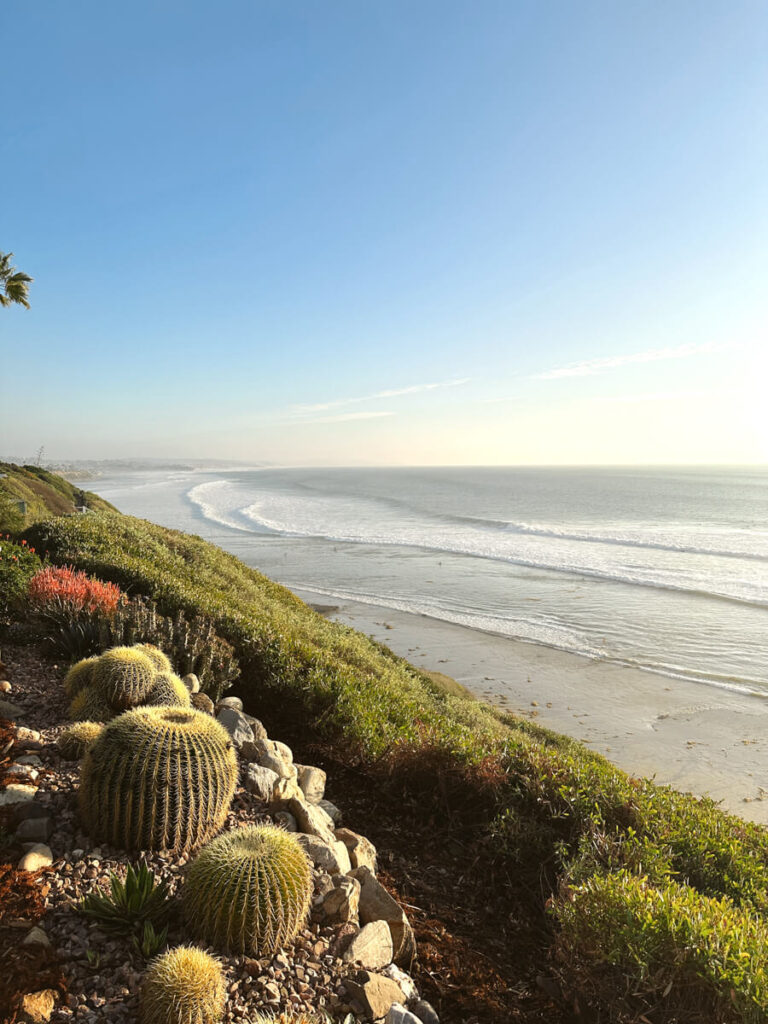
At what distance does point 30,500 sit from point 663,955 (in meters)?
26.5

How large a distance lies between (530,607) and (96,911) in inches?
848

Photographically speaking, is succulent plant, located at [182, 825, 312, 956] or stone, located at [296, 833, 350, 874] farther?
stone, located at [296, 833, 350, 874]

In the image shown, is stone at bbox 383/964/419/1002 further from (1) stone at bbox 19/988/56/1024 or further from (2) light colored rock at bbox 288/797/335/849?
(1) stone at bbox 19/988/56/1024

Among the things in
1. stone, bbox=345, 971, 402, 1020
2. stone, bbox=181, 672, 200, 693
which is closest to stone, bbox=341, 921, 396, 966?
stone, bbox=345, 971, 402, 1020

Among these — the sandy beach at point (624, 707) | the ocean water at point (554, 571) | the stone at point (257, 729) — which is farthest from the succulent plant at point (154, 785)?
the ocean water at point (554, 571)

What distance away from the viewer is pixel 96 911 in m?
3.31

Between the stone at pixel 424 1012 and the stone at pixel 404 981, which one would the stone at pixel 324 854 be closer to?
the stone at pixel 404 981

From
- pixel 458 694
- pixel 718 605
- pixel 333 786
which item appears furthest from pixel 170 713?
pixel 718 605

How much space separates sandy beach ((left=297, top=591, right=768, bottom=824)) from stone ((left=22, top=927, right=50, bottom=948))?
927 cm

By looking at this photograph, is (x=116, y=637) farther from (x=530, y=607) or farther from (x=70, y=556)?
(x=530, y=607)

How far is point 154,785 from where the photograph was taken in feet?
12.9

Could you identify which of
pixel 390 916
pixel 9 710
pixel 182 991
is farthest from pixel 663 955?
pixel 9 710

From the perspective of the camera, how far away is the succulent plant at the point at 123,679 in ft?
17.9

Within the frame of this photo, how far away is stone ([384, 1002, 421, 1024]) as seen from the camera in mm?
3201
